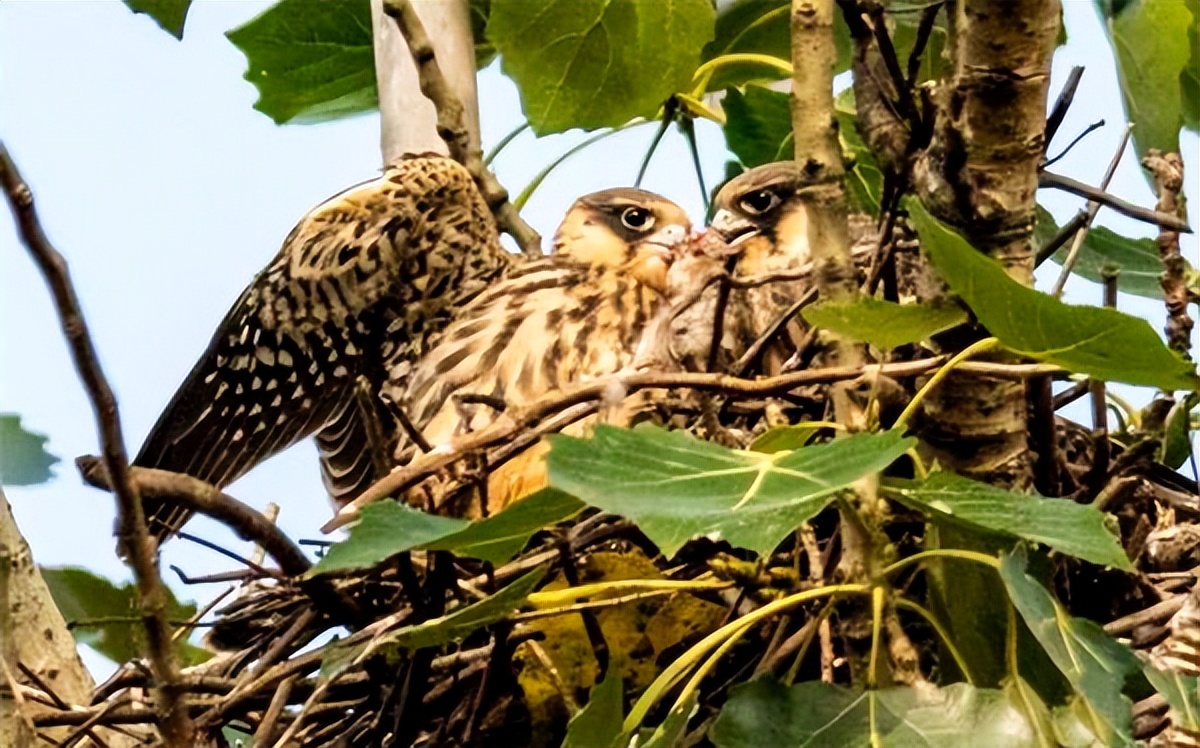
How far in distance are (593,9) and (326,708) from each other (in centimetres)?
75

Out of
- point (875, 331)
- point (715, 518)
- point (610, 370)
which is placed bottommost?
point (715, 518)

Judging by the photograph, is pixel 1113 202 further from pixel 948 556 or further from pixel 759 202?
pixel 759 202

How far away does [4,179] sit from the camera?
26.6 inches

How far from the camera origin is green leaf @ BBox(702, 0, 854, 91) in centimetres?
192

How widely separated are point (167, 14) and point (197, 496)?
722 millimetres

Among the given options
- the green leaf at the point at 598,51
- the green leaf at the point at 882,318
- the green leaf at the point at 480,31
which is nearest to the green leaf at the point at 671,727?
the green leaf at the point at 882,318

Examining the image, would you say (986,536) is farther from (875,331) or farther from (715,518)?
(715,518)

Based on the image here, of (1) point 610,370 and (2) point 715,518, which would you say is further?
(1) point 610,370

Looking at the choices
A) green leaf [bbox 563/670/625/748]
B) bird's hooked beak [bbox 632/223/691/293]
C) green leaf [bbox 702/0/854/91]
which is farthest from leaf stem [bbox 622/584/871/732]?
green leaf [bbox 702/0/854/91]

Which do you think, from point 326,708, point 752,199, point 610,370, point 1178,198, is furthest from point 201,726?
point 752,199

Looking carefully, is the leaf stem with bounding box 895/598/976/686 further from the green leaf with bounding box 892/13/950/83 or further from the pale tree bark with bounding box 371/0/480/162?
the pale tree bark with bounding box 371/0/480/162

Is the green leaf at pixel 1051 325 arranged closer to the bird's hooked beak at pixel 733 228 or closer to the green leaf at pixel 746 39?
the bird's hooked beak at pixel 733 228

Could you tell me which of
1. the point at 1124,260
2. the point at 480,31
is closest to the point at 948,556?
the point at 1124,260

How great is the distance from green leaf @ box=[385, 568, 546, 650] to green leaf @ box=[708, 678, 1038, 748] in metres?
0.13
